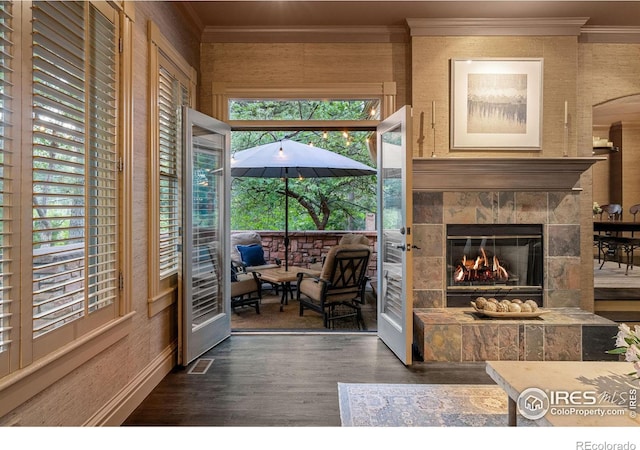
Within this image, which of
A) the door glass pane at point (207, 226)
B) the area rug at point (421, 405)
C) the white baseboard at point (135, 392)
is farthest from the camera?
the door glass pane at point (207, 226)

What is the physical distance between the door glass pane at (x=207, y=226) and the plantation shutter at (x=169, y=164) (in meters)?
0.14

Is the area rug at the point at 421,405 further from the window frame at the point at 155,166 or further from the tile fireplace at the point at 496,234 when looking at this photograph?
the window frame at the point at 155,166

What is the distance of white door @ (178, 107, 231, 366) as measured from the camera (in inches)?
120

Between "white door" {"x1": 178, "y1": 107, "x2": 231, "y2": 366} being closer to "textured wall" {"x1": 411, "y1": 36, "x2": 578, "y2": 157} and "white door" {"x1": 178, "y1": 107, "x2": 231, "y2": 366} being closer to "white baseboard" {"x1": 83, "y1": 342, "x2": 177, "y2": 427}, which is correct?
"white baseboard" {"x1": 83, "y1": 342, "x2": 177, "y2": 427}

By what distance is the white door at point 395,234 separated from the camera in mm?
3115

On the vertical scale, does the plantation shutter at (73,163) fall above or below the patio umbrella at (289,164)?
below

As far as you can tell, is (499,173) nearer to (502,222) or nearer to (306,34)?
(502,222)

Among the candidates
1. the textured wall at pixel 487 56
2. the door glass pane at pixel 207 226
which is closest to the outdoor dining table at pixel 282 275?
the door glass pane at pixel 207 226

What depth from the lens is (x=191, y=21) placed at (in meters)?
3.40

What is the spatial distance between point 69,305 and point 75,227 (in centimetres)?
36

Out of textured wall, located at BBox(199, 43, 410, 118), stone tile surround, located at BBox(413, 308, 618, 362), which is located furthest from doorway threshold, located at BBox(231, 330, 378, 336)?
textured wall, located at BBox(199, 43, 410, 118)

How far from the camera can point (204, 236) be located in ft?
Result: 11.1

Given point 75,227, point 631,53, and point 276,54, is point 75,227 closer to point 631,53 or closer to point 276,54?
point 276,54

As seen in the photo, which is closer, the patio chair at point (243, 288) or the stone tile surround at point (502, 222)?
the stone tile surround at point (502, 222)
